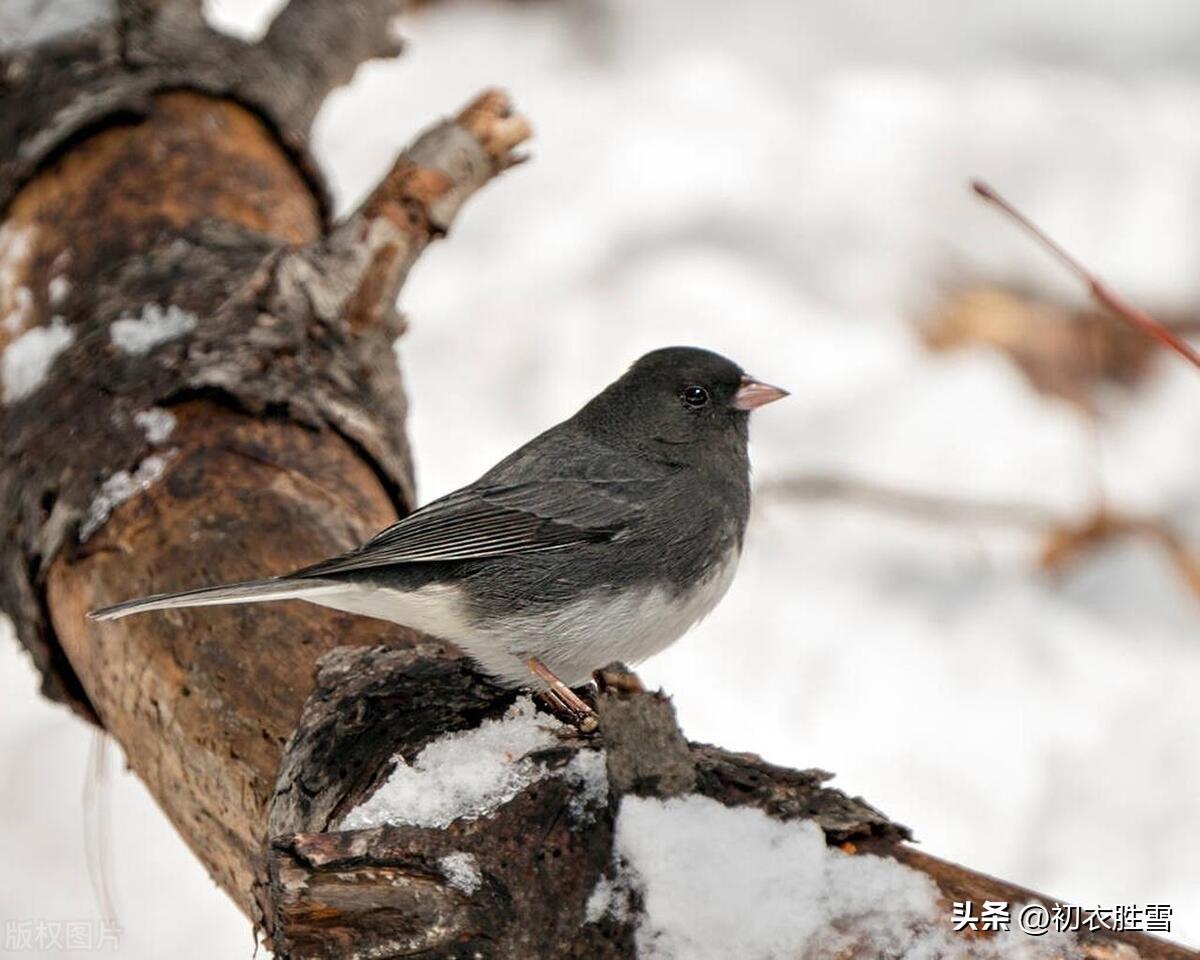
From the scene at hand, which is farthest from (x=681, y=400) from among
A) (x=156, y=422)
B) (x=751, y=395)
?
(x=156, y=422)

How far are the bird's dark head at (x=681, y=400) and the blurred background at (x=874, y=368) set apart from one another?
1079 mm

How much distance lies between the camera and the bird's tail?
2293 millimetres

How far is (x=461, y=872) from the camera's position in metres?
1.71

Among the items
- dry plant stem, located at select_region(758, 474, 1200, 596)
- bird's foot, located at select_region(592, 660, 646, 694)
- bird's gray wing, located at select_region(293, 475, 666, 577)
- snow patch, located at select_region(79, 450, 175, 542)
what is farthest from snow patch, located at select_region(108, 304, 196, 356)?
dry plant stem, located at select_region(758, 474, 1200, 596)

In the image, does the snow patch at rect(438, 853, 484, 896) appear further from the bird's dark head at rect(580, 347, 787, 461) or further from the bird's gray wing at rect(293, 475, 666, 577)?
the bird's dark head at rect(580, 347, 787, 461)

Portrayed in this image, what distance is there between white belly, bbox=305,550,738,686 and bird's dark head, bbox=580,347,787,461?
50 centimetres

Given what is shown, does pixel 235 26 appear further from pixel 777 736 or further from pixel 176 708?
pixel 176 708

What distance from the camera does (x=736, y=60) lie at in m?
5.72

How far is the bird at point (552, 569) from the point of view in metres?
2.43

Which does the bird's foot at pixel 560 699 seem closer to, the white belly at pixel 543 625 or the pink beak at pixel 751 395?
the white belly at pixel 543 625

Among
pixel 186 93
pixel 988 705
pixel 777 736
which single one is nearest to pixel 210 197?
pixel 186 93

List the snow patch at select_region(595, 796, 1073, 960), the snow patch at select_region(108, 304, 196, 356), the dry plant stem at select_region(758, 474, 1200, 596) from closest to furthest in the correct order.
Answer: the snow patch at select_region(595, 796, 1073, 960) → the snow patch at select_region(108, 304, 196, 356) → the dry plant stem at select_region(758, 474, 1200, 596)

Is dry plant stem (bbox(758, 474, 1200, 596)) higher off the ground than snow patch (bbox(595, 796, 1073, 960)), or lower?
higher

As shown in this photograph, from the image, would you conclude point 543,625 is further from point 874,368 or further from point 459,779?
point 874,368
